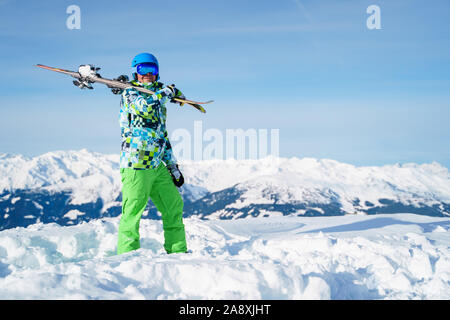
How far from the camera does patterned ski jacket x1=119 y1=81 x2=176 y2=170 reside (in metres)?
5.81

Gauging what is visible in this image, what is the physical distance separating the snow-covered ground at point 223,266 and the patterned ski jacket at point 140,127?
130 cm

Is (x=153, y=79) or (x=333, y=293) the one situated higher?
(x=153, y=79)

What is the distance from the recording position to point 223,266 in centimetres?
428

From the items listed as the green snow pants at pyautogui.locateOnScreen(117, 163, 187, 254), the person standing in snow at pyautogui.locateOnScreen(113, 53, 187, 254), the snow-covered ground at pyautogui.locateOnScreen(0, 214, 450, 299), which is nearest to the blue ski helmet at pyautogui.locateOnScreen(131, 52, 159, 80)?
the person standing in snow at pyautogui.locateOnScreen(113, 53, 187, 254)

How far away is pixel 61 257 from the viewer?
265 inches

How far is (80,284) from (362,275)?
127 inches

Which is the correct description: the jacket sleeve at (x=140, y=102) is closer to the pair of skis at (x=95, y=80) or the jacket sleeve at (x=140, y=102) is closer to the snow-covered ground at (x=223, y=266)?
the pair of skis at (x=95, y=80)

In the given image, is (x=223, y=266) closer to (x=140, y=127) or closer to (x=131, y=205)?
(x=131, y=205)

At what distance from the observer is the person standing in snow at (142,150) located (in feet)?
19.3

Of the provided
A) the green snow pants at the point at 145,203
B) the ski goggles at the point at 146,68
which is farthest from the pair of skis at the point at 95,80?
the green snow pants at the point at 145,203

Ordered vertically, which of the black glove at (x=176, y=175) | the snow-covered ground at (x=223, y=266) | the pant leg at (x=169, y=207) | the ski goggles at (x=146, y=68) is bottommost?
the snow-covered ground at (x=223, y=266)
